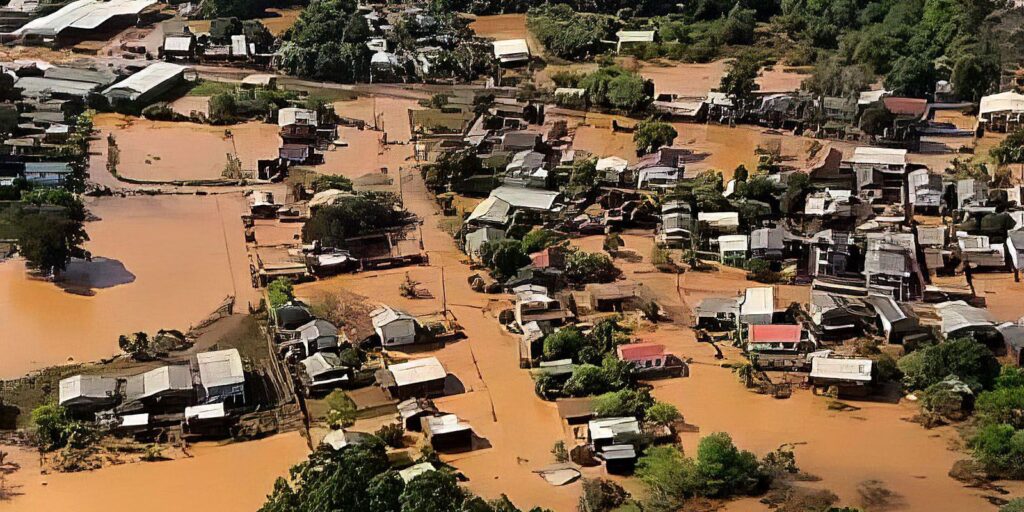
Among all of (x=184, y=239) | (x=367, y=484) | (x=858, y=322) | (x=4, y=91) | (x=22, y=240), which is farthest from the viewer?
(x=4, y=91)

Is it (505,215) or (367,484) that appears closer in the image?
(367,484)

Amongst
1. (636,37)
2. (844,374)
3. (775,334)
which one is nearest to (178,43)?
(636,37)

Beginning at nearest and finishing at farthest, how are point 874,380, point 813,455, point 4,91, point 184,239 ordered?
point 813,455 < point 874,380 < point 184,239 < point 4,91

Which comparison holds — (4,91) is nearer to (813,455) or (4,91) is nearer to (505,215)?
(505,215)

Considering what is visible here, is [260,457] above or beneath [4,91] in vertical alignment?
beneath

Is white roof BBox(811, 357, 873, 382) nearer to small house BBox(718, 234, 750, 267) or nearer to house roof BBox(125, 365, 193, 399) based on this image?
small house BBox(718, 234, 750, 267)

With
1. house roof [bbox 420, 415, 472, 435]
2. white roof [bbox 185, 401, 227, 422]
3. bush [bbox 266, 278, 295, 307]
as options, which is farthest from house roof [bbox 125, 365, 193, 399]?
house roof [bbox 420, 415, 472, 435]

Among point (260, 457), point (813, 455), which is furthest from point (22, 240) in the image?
point (813, 455)
